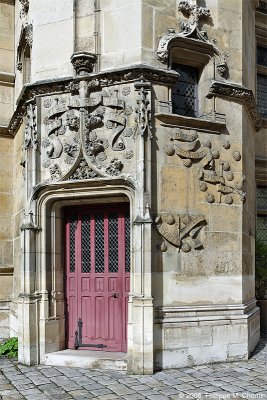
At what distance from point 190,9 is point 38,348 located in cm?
595

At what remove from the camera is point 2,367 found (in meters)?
7.54

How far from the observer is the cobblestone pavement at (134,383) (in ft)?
20.0

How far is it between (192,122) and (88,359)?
4027mm

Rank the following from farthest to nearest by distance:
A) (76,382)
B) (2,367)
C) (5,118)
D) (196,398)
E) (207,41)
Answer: (5,118), (207,41), (2,367), (76,382), (196,398)

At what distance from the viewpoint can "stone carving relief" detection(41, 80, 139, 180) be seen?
7.52 m

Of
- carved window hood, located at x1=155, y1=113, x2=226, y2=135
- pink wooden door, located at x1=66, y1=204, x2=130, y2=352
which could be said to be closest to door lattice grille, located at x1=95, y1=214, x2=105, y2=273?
pink wooden door, located at x1=66, y1=204, x2=130, y2=352

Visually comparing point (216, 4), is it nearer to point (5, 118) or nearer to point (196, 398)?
point (5, 118)


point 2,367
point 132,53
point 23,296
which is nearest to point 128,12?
point 132,53

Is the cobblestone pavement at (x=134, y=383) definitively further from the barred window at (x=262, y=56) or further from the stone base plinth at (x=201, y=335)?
the barred window at (x=262, y=56)

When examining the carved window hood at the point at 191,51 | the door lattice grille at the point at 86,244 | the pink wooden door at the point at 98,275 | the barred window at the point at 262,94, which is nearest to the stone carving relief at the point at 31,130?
the pink wooden door at the point at 98,275

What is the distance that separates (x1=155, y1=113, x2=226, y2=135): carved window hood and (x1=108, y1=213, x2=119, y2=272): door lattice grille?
68.7 inches

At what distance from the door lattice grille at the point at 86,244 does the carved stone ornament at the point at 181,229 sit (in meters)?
1.38

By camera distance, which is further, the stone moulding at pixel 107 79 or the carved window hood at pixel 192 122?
the carved window hood at pixel 192 122

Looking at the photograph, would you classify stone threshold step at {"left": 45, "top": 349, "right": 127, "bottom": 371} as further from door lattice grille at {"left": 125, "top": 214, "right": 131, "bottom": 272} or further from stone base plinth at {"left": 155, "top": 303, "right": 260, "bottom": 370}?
door lattice grille at {"left": 125, "top": 214, "right": 131, "bottom": 272}
